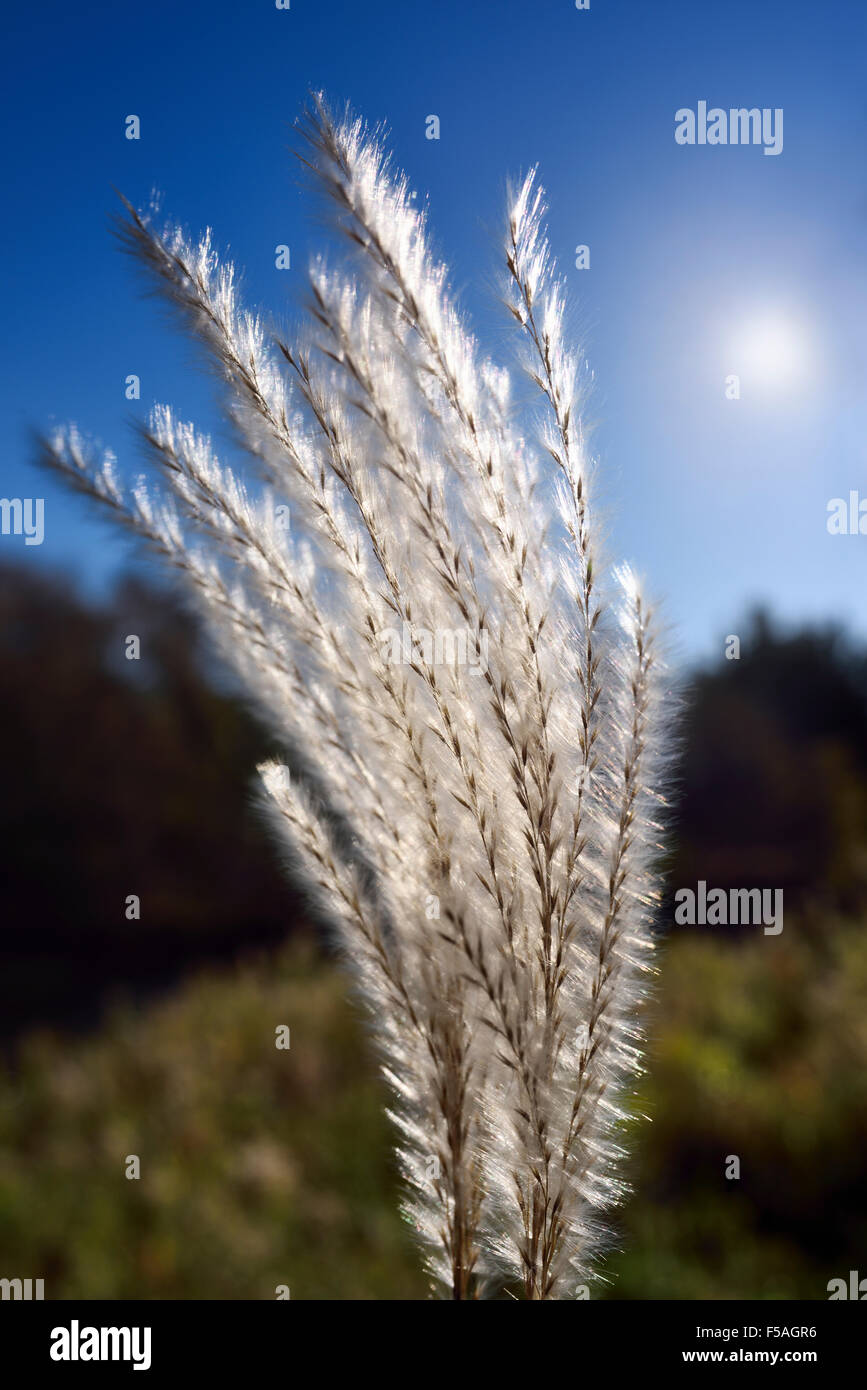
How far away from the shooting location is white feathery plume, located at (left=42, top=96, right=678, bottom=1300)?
78 cm

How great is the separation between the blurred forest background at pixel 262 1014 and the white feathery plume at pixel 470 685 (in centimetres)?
13

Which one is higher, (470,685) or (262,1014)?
(470,685)

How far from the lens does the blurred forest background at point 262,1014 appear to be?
3.03 m

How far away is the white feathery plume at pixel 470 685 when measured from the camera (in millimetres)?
778

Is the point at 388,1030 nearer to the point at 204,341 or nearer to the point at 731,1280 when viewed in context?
the point at 204,341

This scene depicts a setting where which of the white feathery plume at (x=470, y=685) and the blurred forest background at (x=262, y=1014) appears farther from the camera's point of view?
the blurred forest background at (x=262, y=1014)

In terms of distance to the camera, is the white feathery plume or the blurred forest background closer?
the white feathery plume

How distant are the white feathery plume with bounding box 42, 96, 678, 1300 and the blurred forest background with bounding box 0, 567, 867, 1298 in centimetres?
13

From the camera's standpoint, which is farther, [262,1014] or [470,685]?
[262,1014]

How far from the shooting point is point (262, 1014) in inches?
201

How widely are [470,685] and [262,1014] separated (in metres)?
4.81

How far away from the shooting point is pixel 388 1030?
2.89 feet

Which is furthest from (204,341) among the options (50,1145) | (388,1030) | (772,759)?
(772,759)
